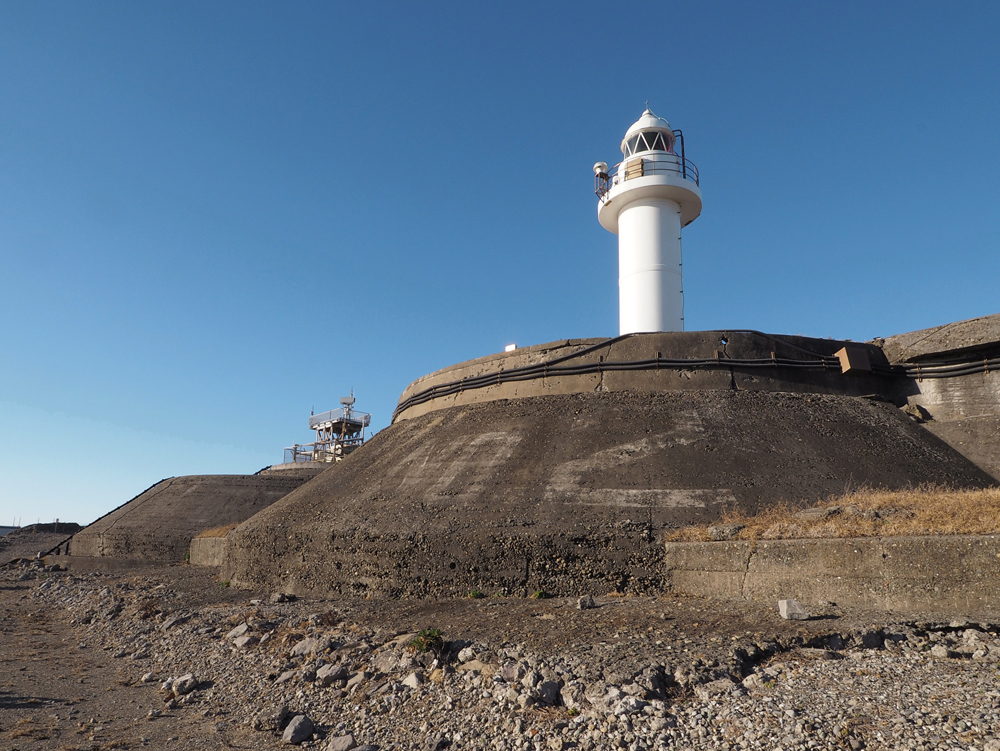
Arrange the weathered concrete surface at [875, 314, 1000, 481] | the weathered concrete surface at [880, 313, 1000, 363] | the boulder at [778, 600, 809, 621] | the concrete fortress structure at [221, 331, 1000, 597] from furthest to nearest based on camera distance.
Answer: the weathered concrete surface at [880, 313, 1000, 363] → the weathered concrete surface at [875, 314, 1000, 481] → the concrete fortress structure at [221, 331, 1000, 597] → the boulder at [778, 600, 809, 621]

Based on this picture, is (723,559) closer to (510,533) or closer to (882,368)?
(510,533)

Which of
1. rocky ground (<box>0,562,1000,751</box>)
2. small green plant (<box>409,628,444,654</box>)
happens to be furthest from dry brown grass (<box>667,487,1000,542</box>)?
small green plant (<box>409,628,444,654</box>)

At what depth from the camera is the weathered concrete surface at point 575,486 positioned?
31.7 feet

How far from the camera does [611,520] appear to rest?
9.69m

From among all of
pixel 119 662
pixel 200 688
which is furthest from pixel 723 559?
pixel 119 662

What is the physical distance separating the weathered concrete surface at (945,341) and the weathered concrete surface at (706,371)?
1.12ft

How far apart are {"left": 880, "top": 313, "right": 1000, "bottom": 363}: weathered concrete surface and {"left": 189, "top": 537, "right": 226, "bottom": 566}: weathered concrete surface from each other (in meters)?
17.5

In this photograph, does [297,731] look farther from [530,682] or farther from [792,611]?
[792,611]

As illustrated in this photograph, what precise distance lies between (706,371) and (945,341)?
4695 millimetres

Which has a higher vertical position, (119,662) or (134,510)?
(134,510)

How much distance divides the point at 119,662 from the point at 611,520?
763 cm

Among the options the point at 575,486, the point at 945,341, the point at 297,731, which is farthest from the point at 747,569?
the point at 945,341

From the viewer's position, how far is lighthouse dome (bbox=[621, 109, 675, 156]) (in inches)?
776

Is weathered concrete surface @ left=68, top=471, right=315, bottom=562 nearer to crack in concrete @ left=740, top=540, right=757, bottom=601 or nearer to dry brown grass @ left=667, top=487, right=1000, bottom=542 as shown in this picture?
dry brown grass @ left=667, top=487, right=1000, bottom=542
